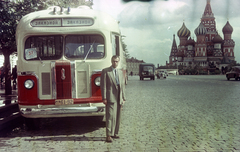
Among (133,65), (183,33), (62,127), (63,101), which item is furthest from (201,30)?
(63,101)

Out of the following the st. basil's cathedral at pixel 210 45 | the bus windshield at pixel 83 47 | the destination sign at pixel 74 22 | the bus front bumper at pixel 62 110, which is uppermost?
the st. basil's cathedral at pixel 210 45

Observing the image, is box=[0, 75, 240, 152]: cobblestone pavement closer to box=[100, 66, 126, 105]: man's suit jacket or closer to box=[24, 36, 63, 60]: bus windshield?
box=[100, 66, 126, 105]: man's suit jacket

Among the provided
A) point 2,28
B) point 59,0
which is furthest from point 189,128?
point 59,0

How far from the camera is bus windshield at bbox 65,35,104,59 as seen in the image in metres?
6.64

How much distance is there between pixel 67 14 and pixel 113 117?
8.36 ft

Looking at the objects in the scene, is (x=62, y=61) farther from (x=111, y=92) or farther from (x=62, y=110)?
(x=111, y=92)

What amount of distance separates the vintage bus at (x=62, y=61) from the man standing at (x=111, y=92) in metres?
0.76

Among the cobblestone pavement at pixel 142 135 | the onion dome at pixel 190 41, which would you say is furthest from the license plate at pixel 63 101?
the onion dome at pixel 190 41

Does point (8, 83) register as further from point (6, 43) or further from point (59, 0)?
point (59, 0)

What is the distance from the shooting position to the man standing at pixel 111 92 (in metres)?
5.63

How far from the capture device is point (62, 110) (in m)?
6.28

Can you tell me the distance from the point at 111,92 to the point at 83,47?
59.4 inches

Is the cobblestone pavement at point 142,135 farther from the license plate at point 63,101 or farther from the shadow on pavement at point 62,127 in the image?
the license plate at point 63,101

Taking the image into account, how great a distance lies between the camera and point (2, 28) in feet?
39.1
